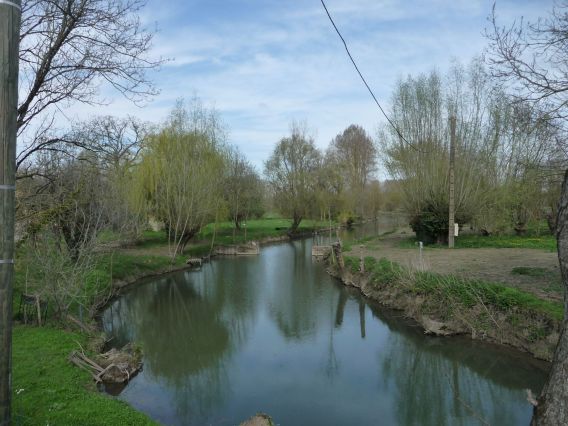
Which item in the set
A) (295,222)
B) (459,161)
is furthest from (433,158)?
(295,222)

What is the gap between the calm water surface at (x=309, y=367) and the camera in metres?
7.62

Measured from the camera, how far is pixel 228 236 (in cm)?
3328

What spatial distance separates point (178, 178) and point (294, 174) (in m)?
15.9

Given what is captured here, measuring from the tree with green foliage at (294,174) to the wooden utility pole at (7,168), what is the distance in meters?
34.2

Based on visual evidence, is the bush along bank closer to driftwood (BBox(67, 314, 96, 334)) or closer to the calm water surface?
the calm water surface

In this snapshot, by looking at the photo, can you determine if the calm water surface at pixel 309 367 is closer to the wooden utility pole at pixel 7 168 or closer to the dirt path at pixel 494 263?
the dirt path at pixel 494 263

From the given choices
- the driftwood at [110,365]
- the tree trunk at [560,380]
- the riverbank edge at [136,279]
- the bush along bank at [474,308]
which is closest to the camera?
the tree trunk at [560,380]

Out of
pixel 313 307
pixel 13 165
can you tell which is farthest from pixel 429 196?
pixel 13 165

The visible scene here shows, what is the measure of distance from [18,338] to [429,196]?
1841 cm

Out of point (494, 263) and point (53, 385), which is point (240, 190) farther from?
point (53, 385)

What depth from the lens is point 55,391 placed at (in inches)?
260

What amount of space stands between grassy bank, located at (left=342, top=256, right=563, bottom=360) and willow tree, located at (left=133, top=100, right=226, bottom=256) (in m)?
12.5

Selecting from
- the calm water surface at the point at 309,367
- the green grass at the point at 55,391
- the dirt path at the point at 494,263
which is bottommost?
the calm water surface at the point at 309,367

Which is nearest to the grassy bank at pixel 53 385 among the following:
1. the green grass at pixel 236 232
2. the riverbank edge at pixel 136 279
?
the riverbank edge at pixel 136 279
